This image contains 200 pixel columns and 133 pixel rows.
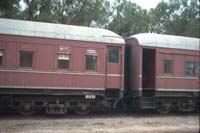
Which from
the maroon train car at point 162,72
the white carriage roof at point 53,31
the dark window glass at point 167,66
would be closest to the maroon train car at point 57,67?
the white carriage roof at point 53,31

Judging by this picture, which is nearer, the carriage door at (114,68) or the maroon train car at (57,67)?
the maroon train car at (57,67)

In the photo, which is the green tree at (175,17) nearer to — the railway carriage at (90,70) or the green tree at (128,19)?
the green tree at (128,19)

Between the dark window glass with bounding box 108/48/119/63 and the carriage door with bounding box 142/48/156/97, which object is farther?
the carriage door with bounding box 142/48/156/97

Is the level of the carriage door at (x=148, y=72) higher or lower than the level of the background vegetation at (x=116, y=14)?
lower

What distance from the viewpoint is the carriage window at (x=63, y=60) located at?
693 inches

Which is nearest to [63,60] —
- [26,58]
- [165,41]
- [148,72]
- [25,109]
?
[26,58]

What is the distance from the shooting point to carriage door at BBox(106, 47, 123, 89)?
18.6 m

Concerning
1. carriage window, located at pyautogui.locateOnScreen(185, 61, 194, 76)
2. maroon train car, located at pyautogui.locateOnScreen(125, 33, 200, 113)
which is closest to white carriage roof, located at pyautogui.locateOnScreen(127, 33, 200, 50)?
maroon train car, located at pyautogui.locateOnScreen(125, 33, 200, 113)

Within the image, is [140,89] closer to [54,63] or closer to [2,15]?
[54,63]

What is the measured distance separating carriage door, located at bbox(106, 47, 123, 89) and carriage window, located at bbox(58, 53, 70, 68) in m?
2.13

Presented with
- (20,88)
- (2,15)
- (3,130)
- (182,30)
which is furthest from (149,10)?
(3,130)

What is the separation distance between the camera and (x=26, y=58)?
17000mm

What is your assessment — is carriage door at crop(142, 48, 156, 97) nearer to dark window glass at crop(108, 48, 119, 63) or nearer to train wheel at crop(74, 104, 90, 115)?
dark window glass at crop(108, 48, 119, 63)

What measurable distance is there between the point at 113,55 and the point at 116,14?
18.5 meters
